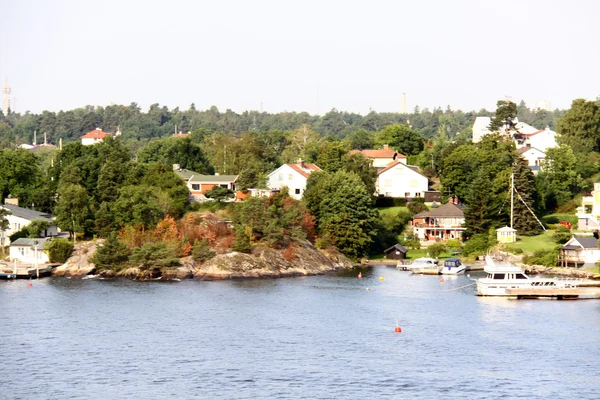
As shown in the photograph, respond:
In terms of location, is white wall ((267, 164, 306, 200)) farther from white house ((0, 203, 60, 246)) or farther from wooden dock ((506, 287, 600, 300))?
wooden dock ((506, 287, 600, 300))

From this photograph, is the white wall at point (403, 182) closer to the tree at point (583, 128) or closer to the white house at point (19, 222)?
the tree at point (583, 128)

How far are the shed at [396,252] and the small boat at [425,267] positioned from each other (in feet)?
17.9

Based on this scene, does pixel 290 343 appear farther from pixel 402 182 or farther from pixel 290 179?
pixel 402 182

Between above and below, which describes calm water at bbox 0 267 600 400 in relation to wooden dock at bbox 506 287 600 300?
below

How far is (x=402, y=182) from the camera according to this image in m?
116

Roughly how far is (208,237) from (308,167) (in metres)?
29.1

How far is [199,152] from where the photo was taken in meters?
126

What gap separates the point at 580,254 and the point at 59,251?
43.4m

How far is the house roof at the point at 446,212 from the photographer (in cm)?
10256

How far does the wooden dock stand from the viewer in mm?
74875

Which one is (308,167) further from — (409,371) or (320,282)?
(409,371)

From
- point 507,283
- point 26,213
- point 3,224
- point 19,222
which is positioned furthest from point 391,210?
point 3,224

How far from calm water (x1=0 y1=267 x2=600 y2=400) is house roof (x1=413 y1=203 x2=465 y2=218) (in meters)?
22.6

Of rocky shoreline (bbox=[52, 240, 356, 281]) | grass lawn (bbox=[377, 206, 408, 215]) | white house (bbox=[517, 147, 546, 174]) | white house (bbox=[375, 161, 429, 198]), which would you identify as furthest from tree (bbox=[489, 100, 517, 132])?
rocky shoreline (bbox=[52, 240, 356, 281])
